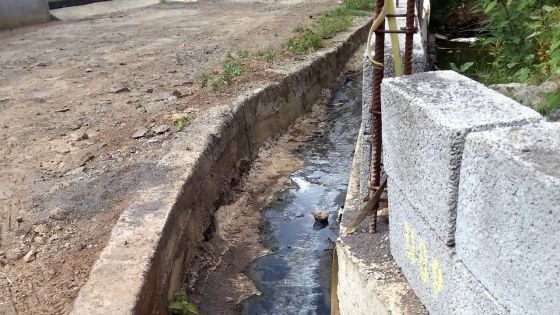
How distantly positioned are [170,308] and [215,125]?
7.38 ft


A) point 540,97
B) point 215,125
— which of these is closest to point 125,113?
point 215,125

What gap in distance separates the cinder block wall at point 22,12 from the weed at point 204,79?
5.97m

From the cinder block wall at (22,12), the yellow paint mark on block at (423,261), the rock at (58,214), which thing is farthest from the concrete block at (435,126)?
the cinder block wall at (22,12)

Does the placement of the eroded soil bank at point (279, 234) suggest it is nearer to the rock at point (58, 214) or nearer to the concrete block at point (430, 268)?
the rock at point (58, 214)

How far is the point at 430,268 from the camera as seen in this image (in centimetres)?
230

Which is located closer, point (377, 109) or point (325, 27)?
point (377, 109)

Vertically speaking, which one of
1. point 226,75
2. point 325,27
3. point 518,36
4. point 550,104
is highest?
point 518,36

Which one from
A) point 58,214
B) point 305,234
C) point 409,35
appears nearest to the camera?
point 409,35

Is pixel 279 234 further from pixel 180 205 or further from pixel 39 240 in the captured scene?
pixel 39 240

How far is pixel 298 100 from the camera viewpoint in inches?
320

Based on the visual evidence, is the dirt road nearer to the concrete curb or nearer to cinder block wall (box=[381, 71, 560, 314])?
the concrete curb

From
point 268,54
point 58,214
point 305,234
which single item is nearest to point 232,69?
point 268,54

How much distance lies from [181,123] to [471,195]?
392cm

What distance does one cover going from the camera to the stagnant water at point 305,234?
4.38 m
